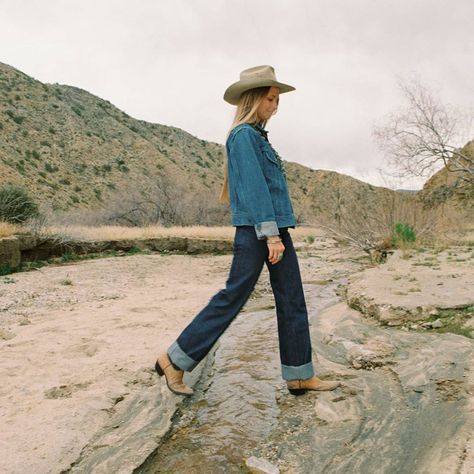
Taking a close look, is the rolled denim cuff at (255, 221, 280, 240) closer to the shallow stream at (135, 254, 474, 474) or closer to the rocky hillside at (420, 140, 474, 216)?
the shallow stream at (135, 254, 474, 474)

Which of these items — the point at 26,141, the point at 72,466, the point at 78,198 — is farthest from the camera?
the point at 26,141

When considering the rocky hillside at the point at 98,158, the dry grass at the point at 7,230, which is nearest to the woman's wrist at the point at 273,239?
the dry grass at the point at 7,230

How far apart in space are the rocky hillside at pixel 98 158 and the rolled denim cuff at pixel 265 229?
70.0 ft

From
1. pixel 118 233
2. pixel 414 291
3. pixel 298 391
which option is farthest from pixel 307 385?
pixel 118 233

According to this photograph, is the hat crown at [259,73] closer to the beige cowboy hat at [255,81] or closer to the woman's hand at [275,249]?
the beige cowboy hat at [255,81]

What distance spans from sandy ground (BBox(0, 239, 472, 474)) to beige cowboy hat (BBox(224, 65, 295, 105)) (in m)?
1.85

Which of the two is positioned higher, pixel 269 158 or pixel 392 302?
pixel 269 158

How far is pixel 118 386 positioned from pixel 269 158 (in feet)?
5.79

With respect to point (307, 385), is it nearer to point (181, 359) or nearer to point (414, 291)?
point (181, 359)

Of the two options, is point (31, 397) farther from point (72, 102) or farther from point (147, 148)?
point (72, 102)

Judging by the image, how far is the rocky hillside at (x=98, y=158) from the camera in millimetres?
27453

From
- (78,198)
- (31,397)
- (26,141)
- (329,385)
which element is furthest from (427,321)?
(26,141)

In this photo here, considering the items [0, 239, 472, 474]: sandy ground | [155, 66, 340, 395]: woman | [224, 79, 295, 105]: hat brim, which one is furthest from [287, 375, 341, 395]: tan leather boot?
[224, 79, 295, 105]: hat brim

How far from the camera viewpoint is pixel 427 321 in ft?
14.9
